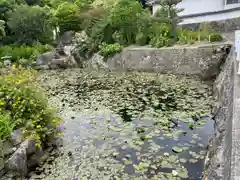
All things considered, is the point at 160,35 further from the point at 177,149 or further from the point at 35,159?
the point at 35,159

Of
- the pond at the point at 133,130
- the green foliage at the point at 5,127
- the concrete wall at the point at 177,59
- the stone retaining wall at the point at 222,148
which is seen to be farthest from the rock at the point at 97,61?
the green foliage at the point at 5,127

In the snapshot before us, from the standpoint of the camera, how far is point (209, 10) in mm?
13617

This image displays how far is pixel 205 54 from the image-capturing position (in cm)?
862

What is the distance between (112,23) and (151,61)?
342 cm

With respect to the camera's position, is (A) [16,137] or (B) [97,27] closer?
(A) [16,137]

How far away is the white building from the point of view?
42.4 ft

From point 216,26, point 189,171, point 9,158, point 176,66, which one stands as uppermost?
point 216,26

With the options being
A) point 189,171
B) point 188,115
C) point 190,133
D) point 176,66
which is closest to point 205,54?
point 176,66

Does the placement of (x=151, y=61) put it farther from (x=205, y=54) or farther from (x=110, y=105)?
(x=110, y=105)

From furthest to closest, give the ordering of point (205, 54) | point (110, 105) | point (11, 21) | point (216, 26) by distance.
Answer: point (11, 21) → point (216, 26) → point (205, 54) → point (110, 105)

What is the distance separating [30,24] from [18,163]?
49.7ft

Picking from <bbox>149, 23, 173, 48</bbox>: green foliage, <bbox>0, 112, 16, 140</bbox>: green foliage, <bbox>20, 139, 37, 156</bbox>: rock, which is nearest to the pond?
<bbox>20, 139, 37, 156</bbox>: rock

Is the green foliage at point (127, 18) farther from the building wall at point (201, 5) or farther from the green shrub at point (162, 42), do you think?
the building wall at point (201, 5)

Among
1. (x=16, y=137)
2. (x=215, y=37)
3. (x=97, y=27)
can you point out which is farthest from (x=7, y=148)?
(x=97, y=27)
